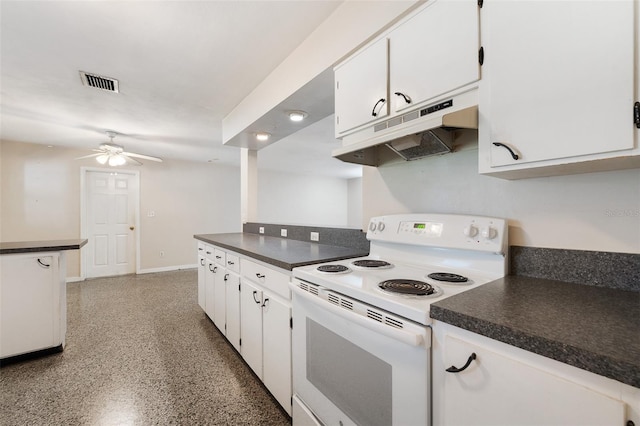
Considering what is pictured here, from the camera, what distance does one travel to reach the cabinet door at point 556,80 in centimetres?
73

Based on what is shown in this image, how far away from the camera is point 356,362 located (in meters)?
1.02

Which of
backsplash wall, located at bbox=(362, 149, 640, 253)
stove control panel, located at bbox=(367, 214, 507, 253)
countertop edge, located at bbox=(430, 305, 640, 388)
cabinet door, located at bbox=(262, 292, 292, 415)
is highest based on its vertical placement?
backsplash wall, located at bbox=(362, 149, 640, 253)

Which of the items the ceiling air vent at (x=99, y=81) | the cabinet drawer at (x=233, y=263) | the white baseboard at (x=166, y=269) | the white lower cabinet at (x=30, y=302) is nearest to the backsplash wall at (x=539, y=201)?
the cabinet drawer at (x=233, y=263)

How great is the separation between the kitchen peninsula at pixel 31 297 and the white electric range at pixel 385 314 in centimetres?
218

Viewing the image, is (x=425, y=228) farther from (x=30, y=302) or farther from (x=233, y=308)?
(x=30, y=302)

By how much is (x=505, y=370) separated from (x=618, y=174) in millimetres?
837

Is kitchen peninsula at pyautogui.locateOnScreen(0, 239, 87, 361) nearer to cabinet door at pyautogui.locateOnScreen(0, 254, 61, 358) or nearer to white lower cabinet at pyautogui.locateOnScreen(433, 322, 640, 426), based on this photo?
cabinet door at pyautogui.locateOnScreen(0, 254, 61, 358)

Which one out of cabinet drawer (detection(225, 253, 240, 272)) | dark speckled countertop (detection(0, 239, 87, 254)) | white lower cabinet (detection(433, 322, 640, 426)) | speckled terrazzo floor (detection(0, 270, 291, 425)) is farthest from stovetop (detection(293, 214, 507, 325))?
dark speckled countertop (detection(0, 239, 87, 254))

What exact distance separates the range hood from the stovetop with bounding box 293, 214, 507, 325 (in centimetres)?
36

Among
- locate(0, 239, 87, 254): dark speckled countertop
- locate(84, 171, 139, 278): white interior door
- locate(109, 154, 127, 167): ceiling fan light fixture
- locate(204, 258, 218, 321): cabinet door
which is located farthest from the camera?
locate(84, 171, 139, 278): white interior door

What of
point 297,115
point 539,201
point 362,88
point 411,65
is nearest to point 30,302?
point 297,115

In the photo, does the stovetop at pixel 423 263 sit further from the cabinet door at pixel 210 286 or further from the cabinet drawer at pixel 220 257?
the cabinet door at pixel 210 286

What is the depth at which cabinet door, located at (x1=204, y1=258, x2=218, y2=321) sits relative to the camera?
262 centimetres

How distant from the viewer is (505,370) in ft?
2.14
